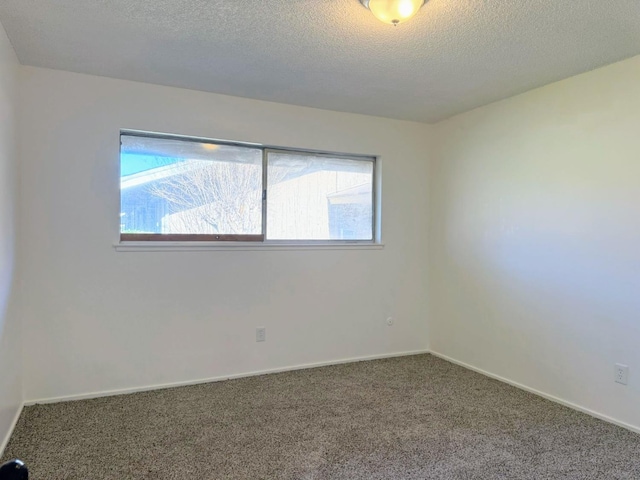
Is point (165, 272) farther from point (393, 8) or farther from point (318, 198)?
point (393, 8)

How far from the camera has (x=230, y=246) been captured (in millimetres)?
3328

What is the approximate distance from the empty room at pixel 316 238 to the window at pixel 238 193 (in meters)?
0.02

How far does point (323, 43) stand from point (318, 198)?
1620 millimetres

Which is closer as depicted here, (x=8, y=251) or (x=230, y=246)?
(x=8, y=251)

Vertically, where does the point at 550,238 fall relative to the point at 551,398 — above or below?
above

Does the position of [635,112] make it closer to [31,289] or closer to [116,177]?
[116,177]

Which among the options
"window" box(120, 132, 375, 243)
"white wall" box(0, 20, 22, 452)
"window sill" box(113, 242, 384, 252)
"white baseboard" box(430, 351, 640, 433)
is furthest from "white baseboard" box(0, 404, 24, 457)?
"white baseboard" box(430, 351, 640, 433)

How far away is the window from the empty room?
0.06 feet

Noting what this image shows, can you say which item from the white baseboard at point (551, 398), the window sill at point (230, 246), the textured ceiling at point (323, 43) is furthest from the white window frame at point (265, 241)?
the white baseboard at point (551, 398)

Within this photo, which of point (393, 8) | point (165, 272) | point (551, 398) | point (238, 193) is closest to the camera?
point (393, 8)

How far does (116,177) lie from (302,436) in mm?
2197

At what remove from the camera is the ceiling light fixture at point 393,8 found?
1.86 meters

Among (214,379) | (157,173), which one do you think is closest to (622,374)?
(214,379)

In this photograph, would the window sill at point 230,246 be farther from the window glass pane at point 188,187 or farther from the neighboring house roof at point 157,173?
the neighboring house roof at point 157,173
